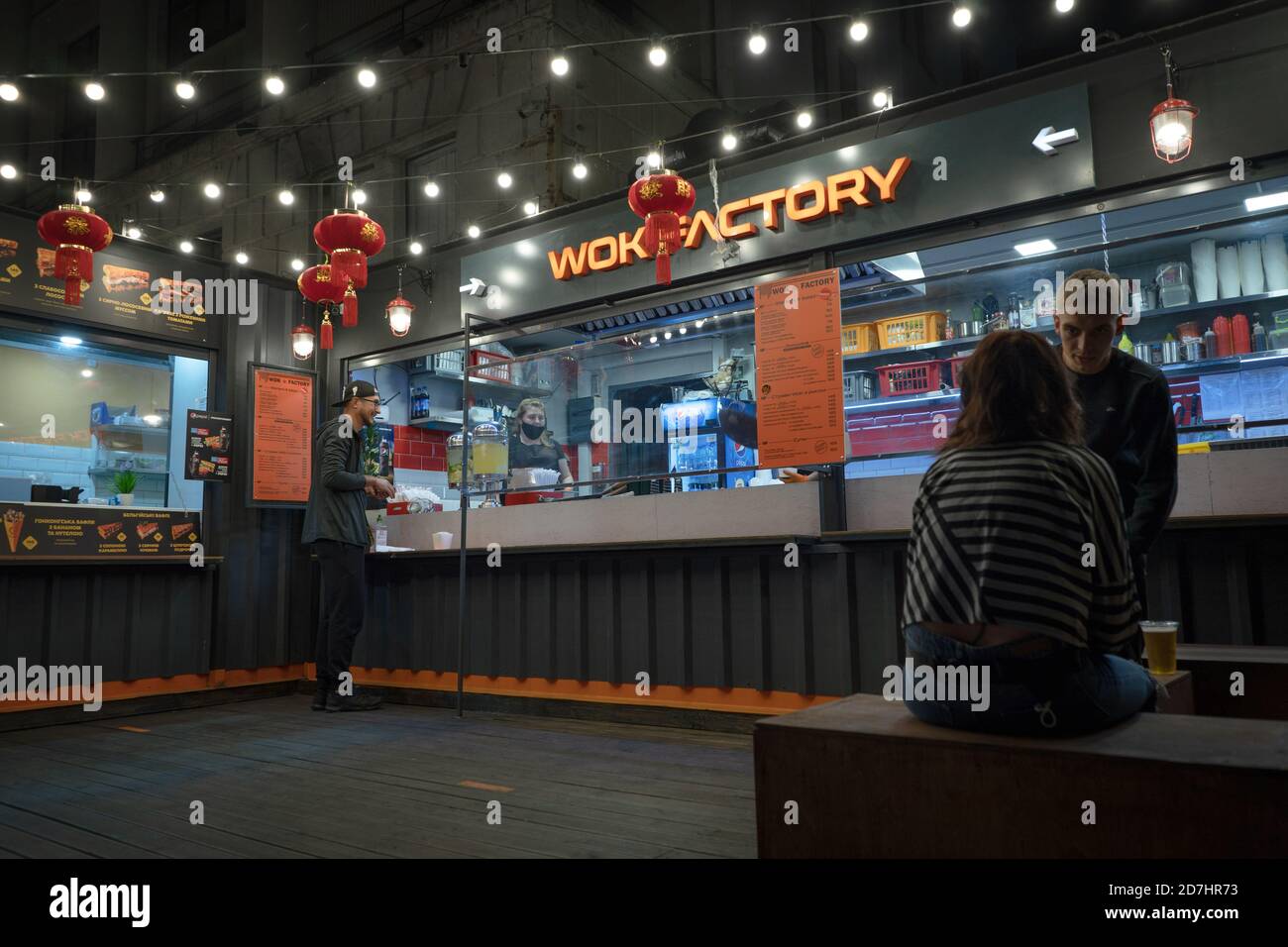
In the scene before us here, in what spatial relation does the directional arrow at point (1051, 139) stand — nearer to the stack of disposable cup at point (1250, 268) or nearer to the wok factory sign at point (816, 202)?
the wok factory sign at point (816, 202)

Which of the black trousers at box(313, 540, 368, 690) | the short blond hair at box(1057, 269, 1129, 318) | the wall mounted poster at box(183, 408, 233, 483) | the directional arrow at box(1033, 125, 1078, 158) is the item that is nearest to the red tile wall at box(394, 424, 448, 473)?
the wall mounted poster at box(183, 408, 233, 483)

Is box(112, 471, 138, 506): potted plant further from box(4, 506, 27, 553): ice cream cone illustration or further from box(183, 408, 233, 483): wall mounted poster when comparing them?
box(4, 506, 27, 553): ice cream cone illustration

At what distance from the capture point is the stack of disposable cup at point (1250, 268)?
4234 mm

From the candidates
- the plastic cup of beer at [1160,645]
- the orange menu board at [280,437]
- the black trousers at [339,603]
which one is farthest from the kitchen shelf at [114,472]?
the plastic cup of beer at [1160,645]

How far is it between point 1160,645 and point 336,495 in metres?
4.63

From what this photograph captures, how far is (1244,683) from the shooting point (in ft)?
7.92

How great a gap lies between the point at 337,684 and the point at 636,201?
11.5ft

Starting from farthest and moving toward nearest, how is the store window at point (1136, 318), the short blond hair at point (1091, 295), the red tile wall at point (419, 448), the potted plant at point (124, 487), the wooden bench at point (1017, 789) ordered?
the red tile wall at point (419, 448), the potted plant at point (124, 487), the store window at point (1136, 318), the short blond hair at point (1091, 295), the wooden bench at point (1017, 789)

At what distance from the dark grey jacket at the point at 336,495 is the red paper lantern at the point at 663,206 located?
2444 millimetres

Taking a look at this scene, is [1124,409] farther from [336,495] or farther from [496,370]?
[336,495]

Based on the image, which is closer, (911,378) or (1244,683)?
(1244,683)

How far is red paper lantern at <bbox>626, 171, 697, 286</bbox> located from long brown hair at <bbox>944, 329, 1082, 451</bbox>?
273cm

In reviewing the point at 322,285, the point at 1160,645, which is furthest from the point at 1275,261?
the point at 322,285

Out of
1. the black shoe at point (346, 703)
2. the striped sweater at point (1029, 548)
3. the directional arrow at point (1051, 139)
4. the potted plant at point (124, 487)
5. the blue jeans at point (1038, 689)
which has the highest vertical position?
the directional arrow at point (1051, 139)
